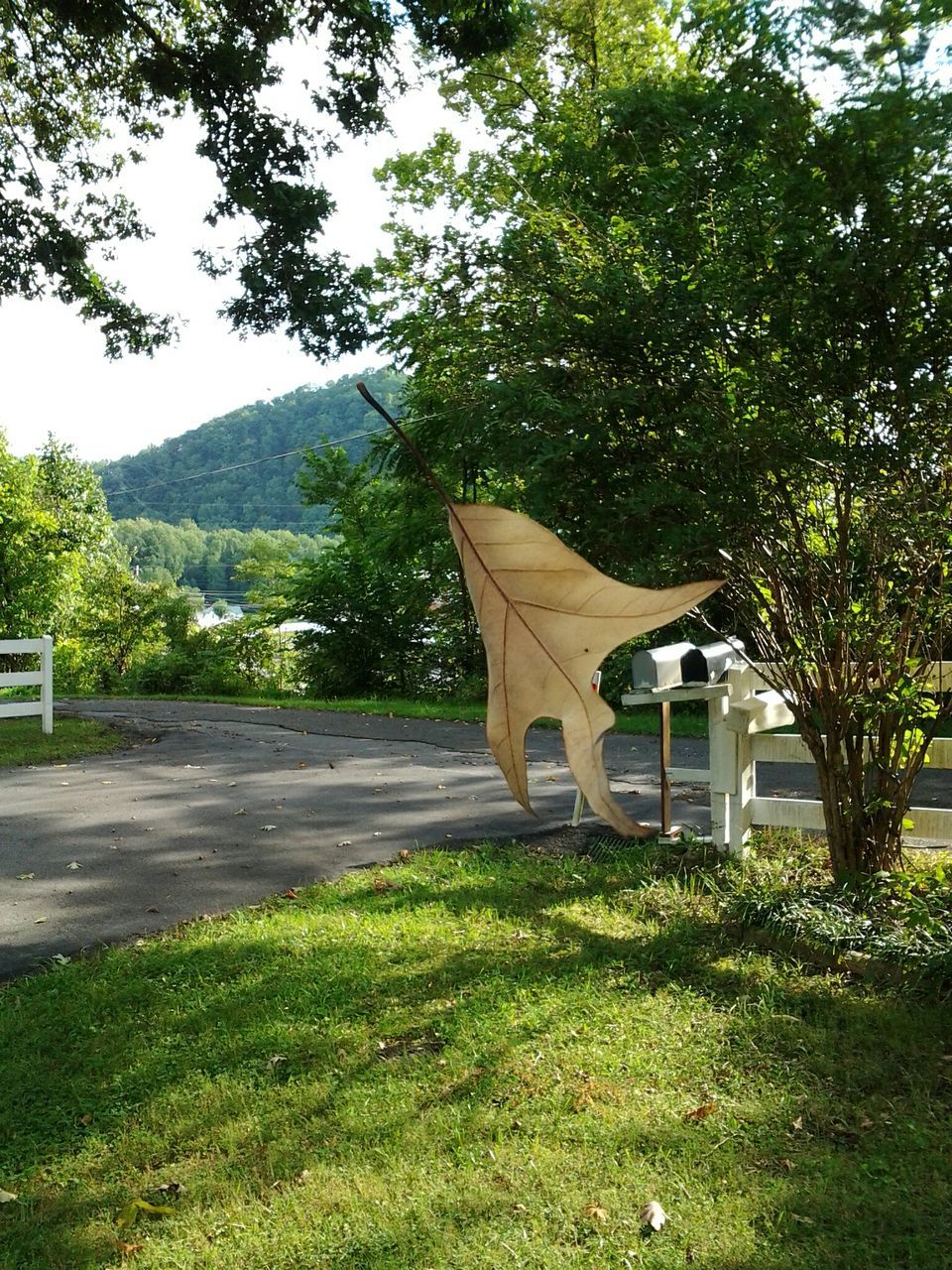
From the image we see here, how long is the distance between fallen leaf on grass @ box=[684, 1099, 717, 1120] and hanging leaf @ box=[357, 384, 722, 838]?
3661mm

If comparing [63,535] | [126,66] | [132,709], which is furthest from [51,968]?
[63,535]

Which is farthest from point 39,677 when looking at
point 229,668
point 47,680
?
point 229,668

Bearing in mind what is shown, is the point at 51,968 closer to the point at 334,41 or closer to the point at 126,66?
the point at 126,66

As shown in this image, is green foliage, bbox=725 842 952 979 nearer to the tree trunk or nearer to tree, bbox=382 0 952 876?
the tree trunk

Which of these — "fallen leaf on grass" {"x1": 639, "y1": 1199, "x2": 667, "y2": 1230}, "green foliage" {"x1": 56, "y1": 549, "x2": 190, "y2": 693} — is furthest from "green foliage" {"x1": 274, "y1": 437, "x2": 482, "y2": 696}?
"fallen leaf on grass" {"x1": 639, "y1": 1199, "x2": 667, "y2": 1230}

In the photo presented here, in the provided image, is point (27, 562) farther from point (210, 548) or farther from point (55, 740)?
point (210, 548)

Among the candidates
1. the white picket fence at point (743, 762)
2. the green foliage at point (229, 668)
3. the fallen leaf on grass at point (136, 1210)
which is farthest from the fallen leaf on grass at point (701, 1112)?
the green foliage at point (229, 668)

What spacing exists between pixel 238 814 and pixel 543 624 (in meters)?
8.13

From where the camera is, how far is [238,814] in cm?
827

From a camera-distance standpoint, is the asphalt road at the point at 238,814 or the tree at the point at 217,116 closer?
the tree at the point at 217,116

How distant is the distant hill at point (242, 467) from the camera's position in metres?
0.76

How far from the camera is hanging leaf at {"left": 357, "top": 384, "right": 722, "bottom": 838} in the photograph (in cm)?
46

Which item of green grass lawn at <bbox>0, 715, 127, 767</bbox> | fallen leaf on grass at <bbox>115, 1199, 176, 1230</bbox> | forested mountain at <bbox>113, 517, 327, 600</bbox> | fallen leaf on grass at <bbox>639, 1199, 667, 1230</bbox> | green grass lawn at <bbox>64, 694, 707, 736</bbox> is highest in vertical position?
forested mountain at <bbox>113, 517, 327, 600</bbox>

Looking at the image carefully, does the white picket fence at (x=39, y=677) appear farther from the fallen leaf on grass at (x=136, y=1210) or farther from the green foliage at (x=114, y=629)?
the fallen leaf on grass at (x=136, y=1210)
